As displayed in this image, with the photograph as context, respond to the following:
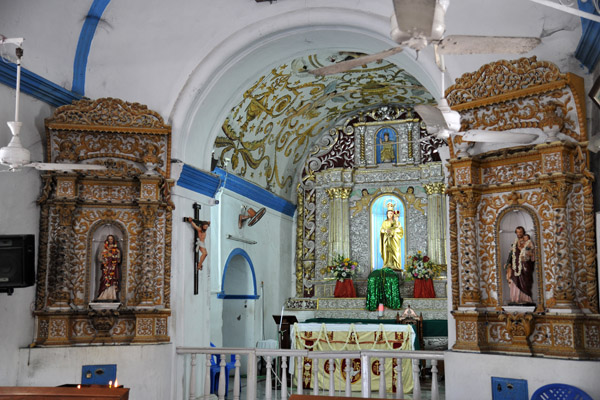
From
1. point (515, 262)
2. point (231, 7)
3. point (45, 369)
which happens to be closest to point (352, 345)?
point (515, 262)

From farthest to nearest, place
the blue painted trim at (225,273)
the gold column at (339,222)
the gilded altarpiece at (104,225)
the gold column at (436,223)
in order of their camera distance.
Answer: the gold column at (339,222)
the gold column at (436,223)
the blue painted trim at (225,273)
the gilded altarpiece at (104,225)

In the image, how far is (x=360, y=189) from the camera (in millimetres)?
13594

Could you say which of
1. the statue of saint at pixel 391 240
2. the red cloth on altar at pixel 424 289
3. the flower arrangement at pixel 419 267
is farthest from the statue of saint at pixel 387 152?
the red cloth on altar at pixel 424 289

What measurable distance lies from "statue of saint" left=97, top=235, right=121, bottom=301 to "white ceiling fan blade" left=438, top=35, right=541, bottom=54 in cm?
498

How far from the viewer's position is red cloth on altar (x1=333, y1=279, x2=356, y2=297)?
12906 millimetres

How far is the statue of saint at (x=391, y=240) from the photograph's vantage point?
13.0m

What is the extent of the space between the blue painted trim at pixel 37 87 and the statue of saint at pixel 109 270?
175cm

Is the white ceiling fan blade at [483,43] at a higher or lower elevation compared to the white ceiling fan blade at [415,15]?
higher

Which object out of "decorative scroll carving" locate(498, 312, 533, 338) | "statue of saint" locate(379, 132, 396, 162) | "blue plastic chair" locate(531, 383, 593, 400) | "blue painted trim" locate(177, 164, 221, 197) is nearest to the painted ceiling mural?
"statue of saint" locate(379, 132, 396, 162)

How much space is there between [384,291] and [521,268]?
6350 millimetres

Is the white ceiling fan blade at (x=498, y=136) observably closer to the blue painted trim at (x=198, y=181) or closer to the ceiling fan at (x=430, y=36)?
→ the ceiling fan at (x=430, y=36)

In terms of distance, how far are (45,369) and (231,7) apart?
4.83 m

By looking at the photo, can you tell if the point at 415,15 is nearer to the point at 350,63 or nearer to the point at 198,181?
the point at 350,63

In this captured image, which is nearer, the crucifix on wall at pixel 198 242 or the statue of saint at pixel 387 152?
the crucifix on wall at pixel 198 242
